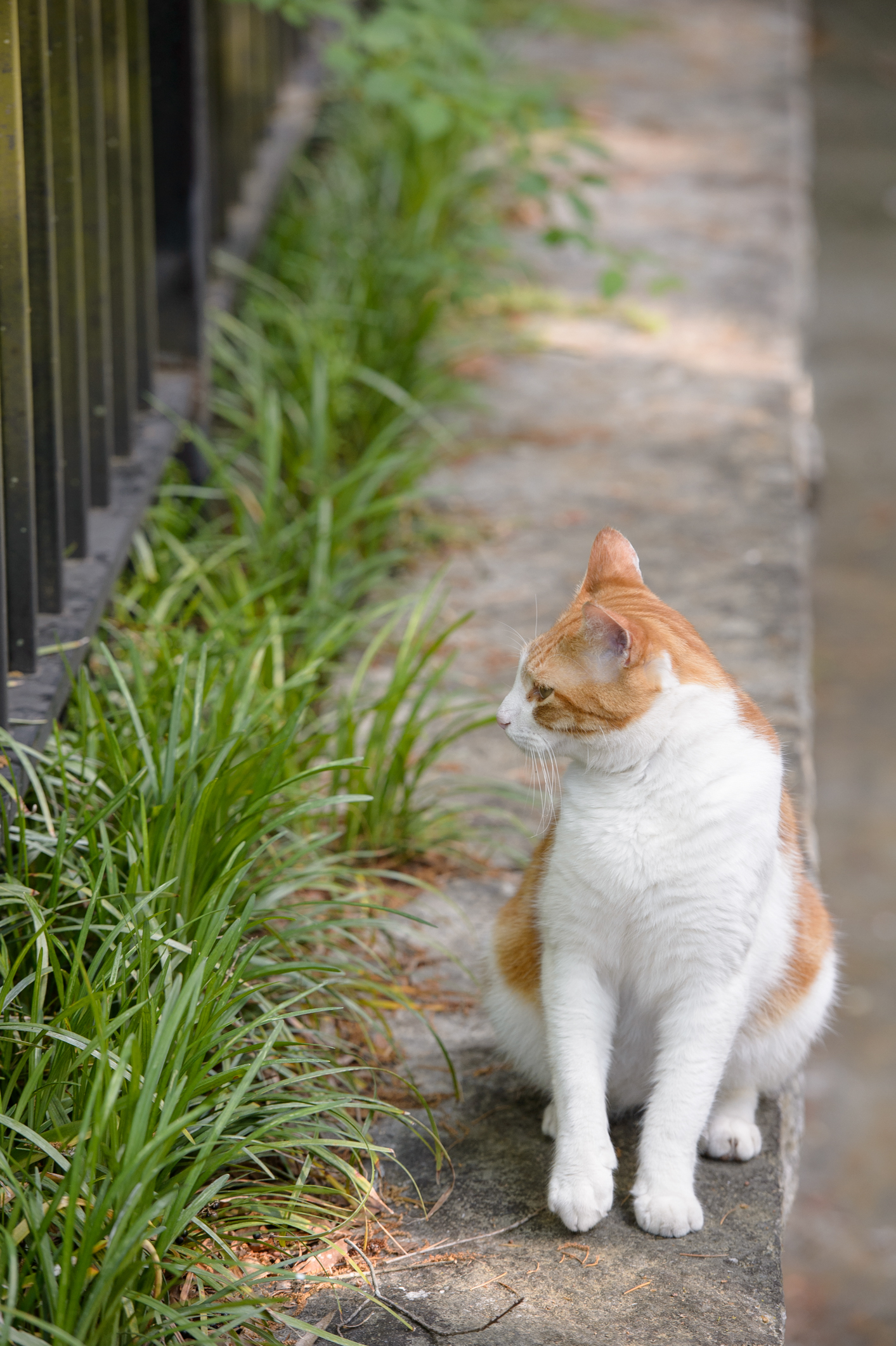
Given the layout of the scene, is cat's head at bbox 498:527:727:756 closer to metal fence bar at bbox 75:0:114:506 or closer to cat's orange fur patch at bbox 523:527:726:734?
cat's orange fur patch at bbox 523:527:726:734

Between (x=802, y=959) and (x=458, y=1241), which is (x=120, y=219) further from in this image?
(x=458, y=1241)

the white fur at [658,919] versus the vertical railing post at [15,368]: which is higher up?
the vertical railing post at [15,368]

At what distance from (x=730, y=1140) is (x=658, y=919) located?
1.41 feet

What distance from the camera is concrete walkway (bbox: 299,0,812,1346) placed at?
1653 mm

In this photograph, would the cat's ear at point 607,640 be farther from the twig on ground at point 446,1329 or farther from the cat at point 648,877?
the twig on ground at point 446,1329

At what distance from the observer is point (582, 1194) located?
5.49 feet

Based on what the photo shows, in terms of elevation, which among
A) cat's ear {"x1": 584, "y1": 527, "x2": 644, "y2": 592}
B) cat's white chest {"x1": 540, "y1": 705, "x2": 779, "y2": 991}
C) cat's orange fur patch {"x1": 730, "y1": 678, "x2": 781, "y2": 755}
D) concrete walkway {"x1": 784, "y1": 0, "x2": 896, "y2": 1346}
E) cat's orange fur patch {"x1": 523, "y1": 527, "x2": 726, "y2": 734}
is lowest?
concrete walkway {"x1": 784, "y1": 0, "x2": 896, "y2": 1346}

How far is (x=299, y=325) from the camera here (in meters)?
3.68

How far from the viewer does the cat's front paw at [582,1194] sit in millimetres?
1672

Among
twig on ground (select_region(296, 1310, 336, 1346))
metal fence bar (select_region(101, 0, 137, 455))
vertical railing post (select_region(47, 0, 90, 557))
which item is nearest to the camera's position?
twig on ground (select_region(296, 1310, 336, 1346))

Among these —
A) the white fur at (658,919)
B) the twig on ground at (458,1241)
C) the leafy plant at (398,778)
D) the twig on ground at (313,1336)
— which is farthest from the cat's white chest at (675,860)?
the leafy plant at (398,778)

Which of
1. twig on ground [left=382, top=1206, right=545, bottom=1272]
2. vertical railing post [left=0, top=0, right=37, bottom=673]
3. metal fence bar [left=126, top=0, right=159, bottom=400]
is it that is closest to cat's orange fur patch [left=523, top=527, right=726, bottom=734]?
twig on ground [left=382, top=1206, right=545, bottom=1272]

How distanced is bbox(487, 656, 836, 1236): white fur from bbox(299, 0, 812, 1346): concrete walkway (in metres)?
0.11

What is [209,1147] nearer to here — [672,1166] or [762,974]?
[672,1166]
